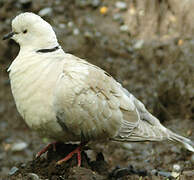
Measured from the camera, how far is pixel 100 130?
14.1 ft

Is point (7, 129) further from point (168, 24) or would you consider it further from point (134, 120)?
point (134, 120)

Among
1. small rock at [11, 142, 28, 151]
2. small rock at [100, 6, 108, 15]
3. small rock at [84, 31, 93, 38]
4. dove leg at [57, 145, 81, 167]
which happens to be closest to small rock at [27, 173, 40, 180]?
dove leg at [57, 145, 81, 167]

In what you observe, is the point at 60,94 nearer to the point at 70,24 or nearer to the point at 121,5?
the point at 70,24

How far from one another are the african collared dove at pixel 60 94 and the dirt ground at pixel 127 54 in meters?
2.08

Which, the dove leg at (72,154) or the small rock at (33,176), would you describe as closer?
the small rock at (33,176)

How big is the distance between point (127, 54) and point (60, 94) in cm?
435

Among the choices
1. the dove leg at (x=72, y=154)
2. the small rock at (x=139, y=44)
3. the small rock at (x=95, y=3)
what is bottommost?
the dove leg at (x=72, y=154)

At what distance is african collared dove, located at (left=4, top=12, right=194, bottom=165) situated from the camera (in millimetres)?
4023

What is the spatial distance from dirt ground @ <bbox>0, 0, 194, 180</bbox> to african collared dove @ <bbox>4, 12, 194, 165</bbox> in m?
2.08

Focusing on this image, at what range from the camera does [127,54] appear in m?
8.19

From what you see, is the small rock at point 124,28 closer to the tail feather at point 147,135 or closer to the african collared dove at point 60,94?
the tail feather at point 147,135

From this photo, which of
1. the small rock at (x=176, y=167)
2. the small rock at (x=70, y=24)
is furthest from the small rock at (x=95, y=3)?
the small rock at (x=176, y=167)

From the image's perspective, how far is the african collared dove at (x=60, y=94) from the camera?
402 cm

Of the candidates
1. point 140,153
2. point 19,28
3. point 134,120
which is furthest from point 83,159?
point 140,153
